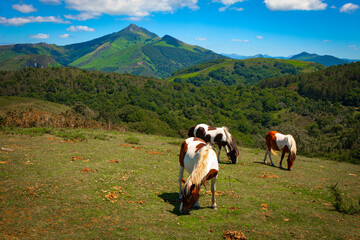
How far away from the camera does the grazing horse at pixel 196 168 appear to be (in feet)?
25.9

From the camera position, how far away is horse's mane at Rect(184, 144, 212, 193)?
7888mm

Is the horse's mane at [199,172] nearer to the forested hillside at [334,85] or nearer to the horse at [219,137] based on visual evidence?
the horse at [219,137]

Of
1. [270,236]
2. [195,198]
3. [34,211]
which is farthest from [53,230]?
[270,236]

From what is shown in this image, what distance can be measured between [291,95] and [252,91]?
99.2 feet

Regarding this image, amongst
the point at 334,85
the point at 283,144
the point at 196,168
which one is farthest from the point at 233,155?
the point at 334,85

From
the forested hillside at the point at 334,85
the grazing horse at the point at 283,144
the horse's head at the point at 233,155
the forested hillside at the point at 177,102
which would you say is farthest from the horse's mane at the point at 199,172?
the forested hillside at the point at 334,85

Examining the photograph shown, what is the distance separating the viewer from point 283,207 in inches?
383

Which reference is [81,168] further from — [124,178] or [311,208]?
[311,208]

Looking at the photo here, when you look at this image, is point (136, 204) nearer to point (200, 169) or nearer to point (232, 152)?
point (200, 169)

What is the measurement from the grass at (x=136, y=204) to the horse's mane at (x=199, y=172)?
52.2 inches

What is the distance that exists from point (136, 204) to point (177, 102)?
118 metres

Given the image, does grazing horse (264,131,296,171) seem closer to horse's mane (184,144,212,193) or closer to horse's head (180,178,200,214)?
horse's mane (184,144,212,193)

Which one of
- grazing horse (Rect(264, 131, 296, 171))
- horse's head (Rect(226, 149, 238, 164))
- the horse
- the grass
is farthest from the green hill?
grazing horse (Rect(264, 131, 296, 171))

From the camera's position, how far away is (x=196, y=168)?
823cm
